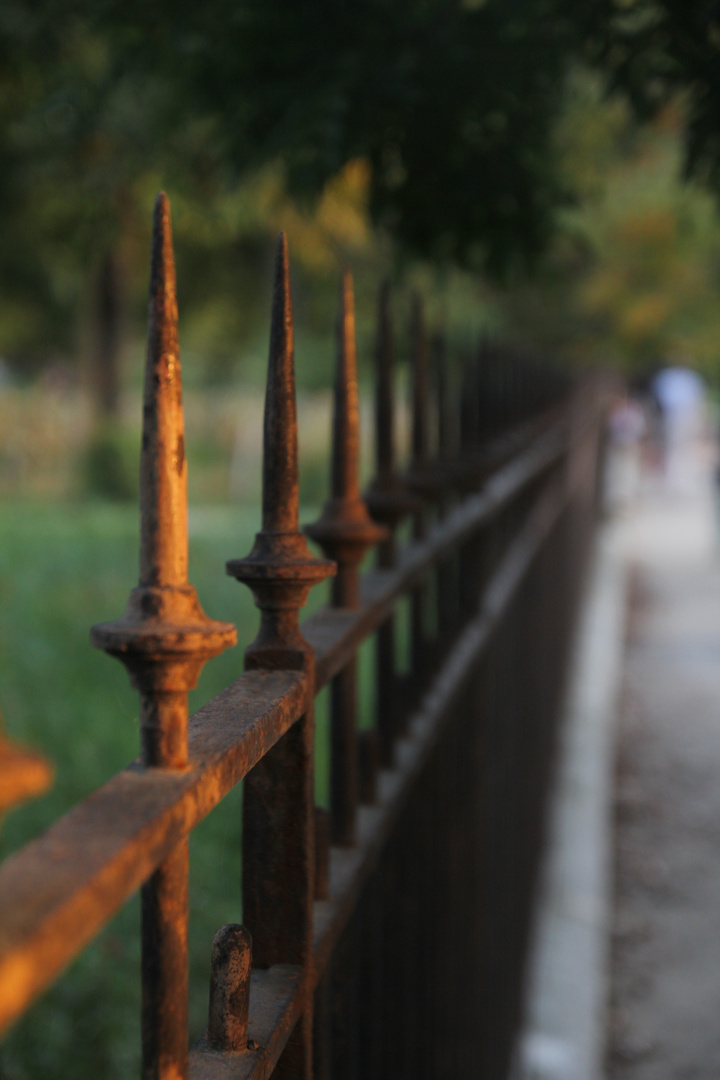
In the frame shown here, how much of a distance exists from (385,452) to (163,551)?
3.48ft

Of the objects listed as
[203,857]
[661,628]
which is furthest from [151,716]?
[661,628]

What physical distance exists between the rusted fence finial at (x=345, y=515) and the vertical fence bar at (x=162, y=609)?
646 mm

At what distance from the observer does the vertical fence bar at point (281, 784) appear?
104cm

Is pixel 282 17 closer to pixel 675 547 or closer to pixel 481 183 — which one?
pixel 481 183

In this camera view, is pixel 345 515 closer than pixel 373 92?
Yes

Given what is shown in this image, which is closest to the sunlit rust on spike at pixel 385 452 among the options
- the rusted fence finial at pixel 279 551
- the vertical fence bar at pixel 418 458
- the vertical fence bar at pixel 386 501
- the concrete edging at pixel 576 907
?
the vertical fence bar at pixel 386 501

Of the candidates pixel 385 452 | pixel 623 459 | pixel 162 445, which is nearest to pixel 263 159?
pixel 385 452

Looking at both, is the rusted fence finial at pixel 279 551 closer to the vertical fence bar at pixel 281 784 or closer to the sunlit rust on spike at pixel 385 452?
the vertical fence bar at pixel 281 784

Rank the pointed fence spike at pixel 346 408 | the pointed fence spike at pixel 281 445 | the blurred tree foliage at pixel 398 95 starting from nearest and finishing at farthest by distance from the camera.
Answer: the pointed fence spike at pixel 281 445
the pointed fence spike at pixel 346 408
the blurred tree foliage at pixel 398 95

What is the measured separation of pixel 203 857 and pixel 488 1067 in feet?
5.15

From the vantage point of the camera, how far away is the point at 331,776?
54.6 inches

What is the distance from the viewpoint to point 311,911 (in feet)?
3.50

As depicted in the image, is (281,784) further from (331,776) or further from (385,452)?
(385,452)

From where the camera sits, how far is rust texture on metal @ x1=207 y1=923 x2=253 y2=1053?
33.1 inches
